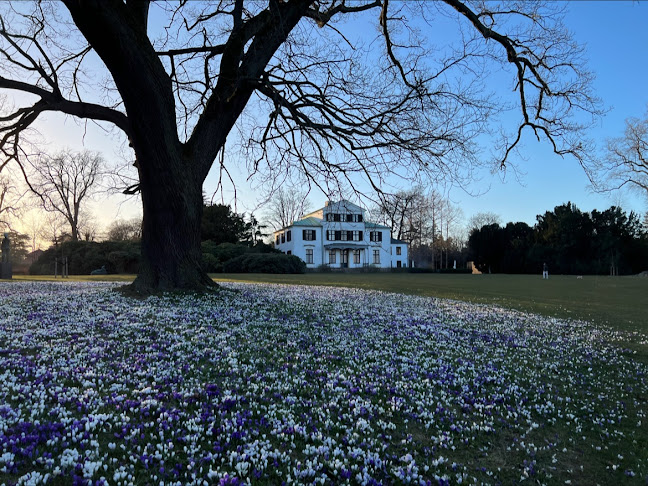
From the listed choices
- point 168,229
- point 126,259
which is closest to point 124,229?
point 126,259

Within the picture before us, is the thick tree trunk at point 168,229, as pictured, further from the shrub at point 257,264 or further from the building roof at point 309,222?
the building roof at point 309,222

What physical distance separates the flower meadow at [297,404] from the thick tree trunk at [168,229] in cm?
257

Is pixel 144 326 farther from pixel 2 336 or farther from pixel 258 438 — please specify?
pixel 258 438

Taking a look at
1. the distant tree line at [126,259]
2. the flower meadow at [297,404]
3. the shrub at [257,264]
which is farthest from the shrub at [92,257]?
the flower meadow at [297,404]

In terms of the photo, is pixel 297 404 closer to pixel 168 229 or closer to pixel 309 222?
pixel 168 229

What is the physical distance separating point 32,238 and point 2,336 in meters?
74.5

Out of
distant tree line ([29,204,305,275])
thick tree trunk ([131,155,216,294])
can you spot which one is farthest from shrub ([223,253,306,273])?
thick tree trunk ([131,155,216,294])

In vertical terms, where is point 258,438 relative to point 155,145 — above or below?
below

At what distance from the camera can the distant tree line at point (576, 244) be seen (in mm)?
58750

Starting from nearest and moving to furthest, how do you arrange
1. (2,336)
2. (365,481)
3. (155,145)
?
(365,481) → (2,336) → (155,145)

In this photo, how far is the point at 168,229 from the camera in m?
11.6

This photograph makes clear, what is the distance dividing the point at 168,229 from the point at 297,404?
A: 8.33 metres

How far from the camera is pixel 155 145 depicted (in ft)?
36.4

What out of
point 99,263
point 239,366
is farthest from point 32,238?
point 239,366
